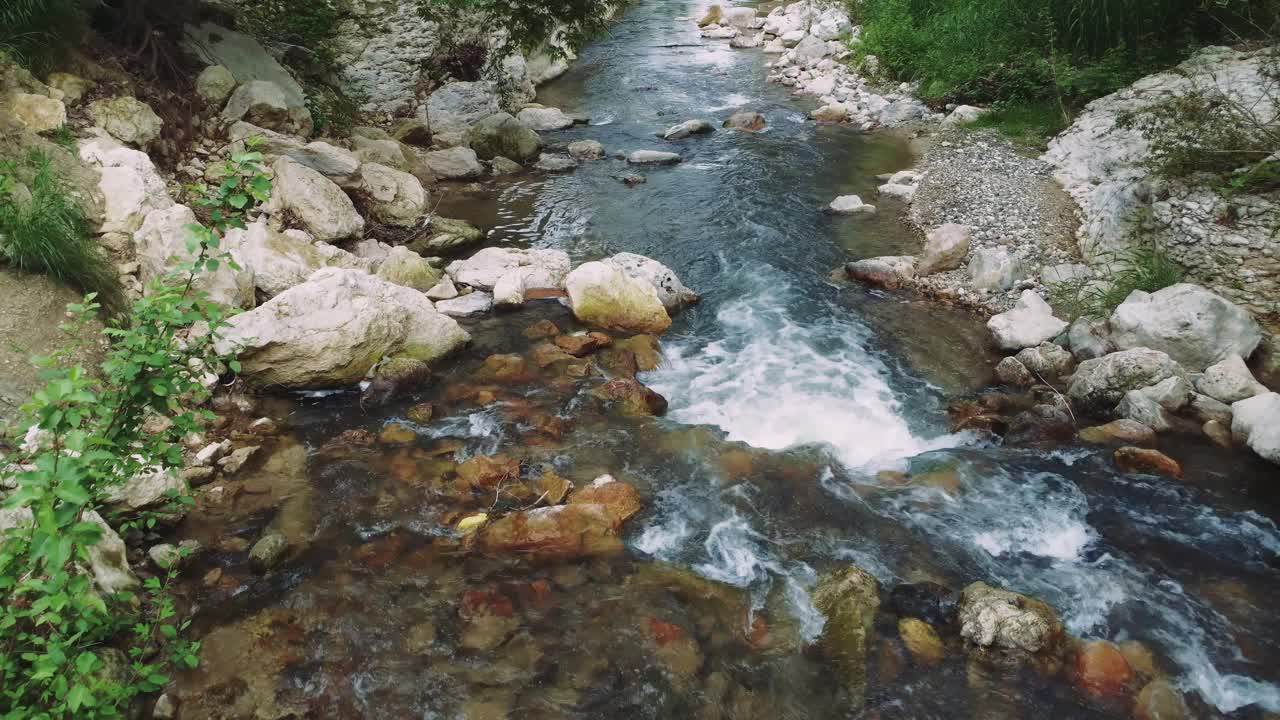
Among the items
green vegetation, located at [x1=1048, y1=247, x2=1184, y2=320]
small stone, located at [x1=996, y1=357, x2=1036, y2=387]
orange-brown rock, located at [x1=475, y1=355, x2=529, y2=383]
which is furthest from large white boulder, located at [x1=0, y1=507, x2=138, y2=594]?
green vegetation, located at [x1=1048, y1=247, x2=1184, y2=320]

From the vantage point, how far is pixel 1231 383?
653 centimetres

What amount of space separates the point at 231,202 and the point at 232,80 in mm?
9206

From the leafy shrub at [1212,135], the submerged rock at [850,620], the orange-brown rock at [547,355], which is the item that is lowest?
the submerged rock at [850,620]

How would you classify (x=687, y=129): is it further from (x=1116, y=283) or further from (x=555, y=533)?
(x=555, y=533)

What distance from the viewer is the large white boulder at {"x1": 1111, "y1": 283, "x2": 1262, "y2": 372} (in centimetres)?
679

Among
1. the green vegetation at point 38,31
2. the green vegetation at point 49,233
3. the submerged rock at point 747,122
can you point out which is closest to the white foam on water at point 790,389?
the green vegetation at point 49,233

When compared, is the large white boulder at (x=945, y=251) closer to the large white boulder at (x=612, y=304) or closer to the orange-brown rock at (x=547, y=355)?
the large white boulder at (x=612, y=304)

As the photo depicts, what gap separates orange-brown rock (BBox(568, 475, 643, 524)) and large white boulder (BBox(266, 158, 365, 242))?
17.9 ft

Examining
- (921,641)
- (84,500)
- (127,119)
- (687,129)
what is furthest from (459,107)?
(84,500)

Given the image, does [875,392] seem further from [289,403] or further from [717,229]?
[289,403]

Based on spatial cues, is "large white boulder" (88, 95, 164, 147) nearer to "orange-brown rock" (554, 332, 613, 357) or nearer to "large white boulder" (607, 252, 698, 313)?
"orange-brown rock" (554, 332, 613, 357)

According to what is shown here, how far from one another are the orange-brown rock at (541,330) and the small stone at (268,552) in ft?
12.0

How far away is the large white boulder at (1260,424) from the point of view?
5.90 metres

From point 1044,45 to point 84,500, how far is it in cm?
1518
